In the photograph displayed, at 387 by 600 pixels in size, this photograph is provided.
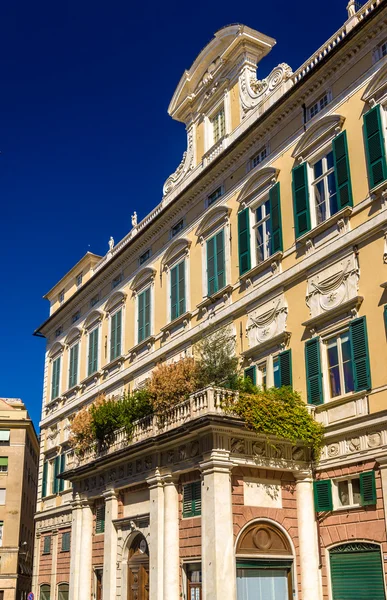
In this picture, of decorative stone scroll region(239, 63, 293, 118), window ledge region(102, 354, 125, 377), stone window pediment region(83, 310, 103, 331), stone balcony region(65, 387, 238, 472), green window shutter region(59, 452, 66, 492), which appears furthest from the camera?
stone window pediment region(83, 310, 103, 331)

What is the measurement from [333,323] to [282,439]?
10.0ft

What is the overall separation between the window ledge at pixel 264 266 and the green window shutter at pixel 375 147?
368cm

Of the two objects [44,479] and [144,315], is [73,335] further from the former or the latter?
[144,315]

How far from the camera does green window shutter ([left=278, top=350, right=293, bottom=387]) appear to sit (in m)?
18.5

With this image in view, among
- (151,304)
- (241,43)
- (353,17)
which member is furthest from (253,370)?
(241,43)

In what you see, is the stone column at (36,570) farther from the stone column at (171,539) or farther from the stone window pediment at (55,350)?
the stone column at (171,539)

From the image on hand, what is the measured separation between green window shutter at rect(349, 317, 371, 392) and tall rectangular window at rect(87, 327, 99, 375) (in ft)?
51.3

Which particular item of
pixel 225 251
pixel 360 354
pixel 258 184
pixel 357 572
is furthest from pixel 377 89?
pixel 357 572

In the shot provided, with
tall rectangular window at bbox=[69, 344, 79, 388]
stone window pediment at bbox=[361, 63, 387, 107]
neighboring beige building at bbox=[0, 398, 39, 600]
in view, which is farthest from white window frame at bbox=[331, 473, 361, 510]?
neighboring beige building at bbox=[0, 398, 39, 600]

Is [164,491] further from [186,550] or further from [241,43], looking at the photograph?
[241,43]

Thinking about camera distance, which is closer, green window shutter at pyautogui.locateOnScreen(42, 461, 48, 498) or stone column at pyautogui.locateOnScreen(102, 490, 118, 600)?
stone column at pyautogui.locateOnScreen(102, 490, 118, 600)

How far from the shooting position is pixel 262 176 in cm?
2122

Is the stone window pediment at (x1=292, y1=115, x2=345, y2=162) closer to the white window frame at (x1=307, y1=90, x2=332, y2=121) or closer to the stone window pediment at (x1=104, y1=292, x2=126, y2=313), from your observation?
the white window frame at (x1=307, y1=90, x2=332, y2=121)

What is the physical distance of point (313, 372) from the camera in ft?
57.8
